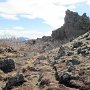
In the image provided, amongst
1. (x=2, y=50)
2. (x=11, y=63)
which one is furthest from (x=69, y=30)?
(x=11, y=63)

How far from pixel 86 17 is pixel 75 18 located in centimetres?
800

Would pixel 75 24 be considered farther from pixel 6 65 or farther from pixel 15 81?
pixel 15 81

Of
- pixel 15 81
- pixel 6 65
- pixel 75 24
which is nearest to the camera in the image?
pixel 15 81

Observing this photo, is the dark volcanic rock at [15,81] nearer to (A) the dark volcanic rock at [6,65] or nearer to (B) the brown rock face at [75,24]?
(A) the dark volcanic rock at [6,65]

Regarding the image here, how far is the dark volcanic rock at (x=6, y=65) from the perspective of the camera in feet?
262

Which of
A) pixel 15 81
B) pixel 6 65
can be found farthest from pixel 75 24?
pixel 15 81

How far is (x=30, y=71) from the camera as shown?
7462 centimetres

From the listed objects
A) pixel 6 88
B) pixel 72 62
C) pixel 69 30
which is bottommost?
pixel 6 88

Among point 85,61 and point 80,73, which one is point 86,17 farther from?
point 80,73

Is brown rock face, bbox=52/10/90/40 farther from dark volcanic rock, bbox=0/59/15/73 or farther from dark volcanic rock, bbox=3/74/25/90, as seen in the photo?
dark volcanic rock, bbox=3/74/25/90

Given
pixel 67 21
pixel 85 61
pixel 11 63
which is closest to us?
pixel 85 61

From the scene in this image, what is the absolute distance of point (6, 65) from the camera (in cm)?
8069

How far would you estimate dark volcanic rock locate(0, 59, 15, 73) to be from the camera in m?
80.0

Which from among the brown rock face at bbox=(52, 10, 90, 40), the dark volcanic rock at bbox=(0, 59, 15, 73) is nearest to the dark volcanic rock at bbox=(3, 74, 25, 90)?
the dark volcanic rock at bbox=(0, 59, 15, 73)
